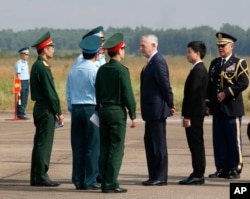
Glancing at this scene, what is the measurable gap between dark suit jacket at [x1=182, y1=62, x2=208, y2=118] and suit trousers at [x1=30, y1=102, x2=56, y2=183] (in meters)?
1.67

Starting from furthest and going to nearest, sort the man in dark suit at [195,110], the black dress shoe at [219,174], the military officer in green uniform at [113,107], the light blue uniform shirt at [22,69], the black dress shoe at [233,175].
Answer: the light blue uniform shirt at [22,69] < the black dress shoe at [219,174] < the black dress shoe at [233,175] < the man in dark suit at [195,110] < the military officer in green uniform at [113,107]

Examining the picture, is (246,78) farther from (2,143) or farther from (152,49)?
(2,143)

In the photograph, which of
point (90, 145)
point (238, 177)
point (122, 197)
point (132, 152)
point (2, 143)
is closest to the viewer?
point (122, 197)

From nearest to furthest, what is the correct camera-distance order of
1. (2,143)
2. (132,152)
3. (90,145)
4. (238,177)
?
(90,145) < (238,177) < (132,152) < (2,143)

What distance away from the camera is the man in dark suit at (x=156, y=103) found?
1298 cm

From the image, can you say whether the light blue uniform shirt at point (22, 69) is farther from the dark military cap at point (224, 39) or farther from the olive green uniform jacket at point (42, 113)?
the olive green uniform jacket at point (42, 113)

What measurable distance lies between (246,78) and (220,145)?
950 millimetres

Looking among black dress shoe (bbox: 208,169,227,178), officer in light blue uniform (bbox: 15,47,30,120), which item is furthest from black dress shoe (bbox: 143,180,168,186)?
officer in light blue uniform (bbox: 15,47,30,120)

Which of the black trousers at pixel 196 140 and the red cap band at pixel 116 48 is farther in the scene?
the black trousers at pixel 196 140

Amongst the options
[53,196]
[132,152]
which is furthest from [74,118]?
[132,152]

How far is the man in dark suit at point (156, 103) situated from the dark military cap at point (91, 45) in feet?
1.91

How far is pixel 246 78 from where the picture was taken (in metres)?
13.8

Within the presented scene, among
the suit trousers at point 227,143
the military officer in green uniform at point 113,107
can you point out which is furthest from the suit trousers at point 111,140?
the suit trousers at point 227,143

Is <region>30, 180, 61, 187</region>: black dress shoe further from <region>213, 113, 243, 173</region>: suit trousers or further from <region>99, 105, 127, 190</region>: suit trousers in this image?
<region>213, 113, 243, 173</region>: suit trousers
